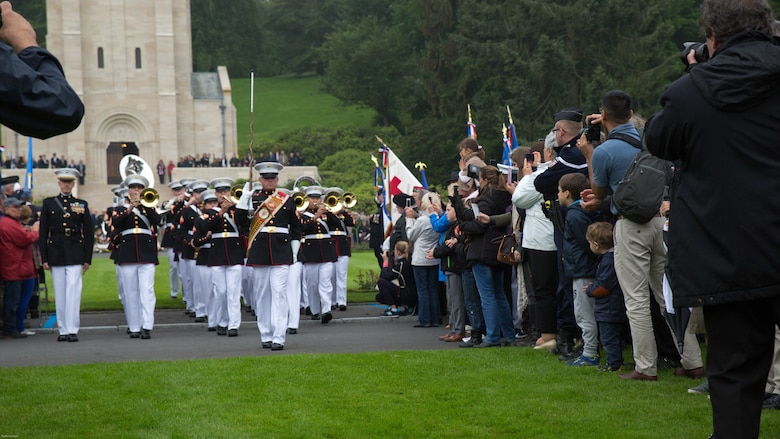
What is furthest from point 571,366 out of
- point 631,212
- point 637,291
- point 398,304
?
point 398,304

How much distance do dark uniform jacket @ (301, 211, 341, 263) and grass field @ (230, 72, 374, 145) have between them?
6445 centimetres

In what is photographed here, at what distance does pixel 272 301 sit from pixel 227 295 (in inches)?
90.2

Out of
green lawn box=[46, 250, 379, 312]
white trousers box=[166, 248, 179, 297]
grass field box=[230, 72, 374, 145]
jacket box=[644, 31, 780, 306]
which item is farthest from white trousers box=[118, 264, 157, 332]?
grass field box=[230, 72, 374, 145]

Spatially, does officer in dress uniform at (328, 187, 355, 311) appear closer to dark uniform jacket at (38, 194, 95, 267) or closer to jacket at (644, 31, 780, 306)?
dark uniform jacket at (38, 194, 95, 267)

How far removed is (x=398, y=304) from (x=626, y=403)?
975 cm

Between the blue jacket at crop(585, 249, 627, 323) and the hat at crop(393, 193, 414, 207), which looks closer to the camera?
the blue jacket at crop(585, 249, 627, 323)

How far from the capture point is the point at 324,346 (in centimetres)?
1305

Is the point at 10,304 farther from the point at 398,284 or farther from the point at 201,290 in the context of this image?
the point at 398,284

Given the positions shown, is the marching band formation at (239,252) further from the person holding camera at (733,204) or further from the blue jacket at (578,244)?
the person holding camera at (733,204)

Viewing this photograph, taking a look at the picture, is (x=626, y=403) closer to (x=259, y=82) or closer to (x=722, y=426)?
(x=722, y=426)

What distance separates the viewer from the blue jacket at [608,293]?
9086mm

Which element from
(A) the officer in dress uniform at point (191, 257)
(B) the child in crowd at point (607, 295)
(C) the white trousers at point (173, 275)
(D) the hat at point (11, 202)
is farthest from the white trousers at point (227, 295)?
(B) the child in crowd at point (607, 295)

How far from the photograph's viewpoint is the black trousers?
176 inches

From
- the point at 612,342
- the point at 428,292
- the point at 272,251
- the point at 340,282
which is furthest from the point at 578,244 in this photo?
the point at 340,282
